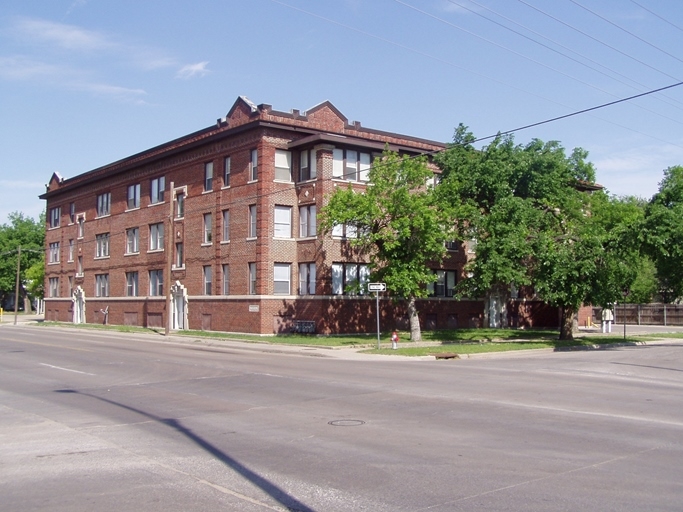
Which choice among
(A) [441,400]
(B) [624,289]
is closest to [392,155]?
(B) [624,289]

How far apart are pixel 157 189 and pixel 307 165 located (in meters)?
14.5

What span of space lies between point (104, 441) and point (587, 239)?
26214 mm

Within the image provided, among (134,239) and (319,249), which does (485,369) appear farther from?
(134,239)

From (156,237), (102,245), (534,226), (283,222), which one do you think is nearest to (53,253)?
(102,245)

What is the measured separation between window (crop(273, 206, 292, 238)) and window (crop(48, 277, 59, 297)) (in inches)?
1339

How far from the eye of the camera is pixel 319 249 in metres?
39.7

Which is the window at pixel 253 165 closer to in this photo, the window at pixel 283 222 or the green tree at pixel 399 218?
the window at pixel 283 222

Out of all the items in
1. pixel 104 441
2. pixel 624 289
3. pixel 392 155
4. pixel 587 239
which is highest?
pixel 392 155

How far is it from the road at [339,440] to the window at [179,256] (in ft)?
88.0

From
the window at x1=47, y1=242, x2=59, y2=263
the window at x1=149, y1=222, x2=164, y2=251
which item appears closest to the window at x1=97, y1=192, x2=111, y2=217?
the window at x1=149, y1=222, x2=164, y2=251

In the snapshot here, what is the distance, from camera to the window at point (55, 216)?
65.8m

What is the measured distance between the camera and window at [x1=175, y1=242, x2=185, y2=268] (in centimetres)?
4725

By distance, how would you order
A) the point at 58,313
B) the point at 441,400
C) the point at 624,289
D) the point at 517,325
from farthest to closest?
the point at 58,313 < the point at 517,325 < the point at 624,289 < the point at 441,400

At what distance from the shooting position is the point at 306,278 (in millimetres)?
40625
